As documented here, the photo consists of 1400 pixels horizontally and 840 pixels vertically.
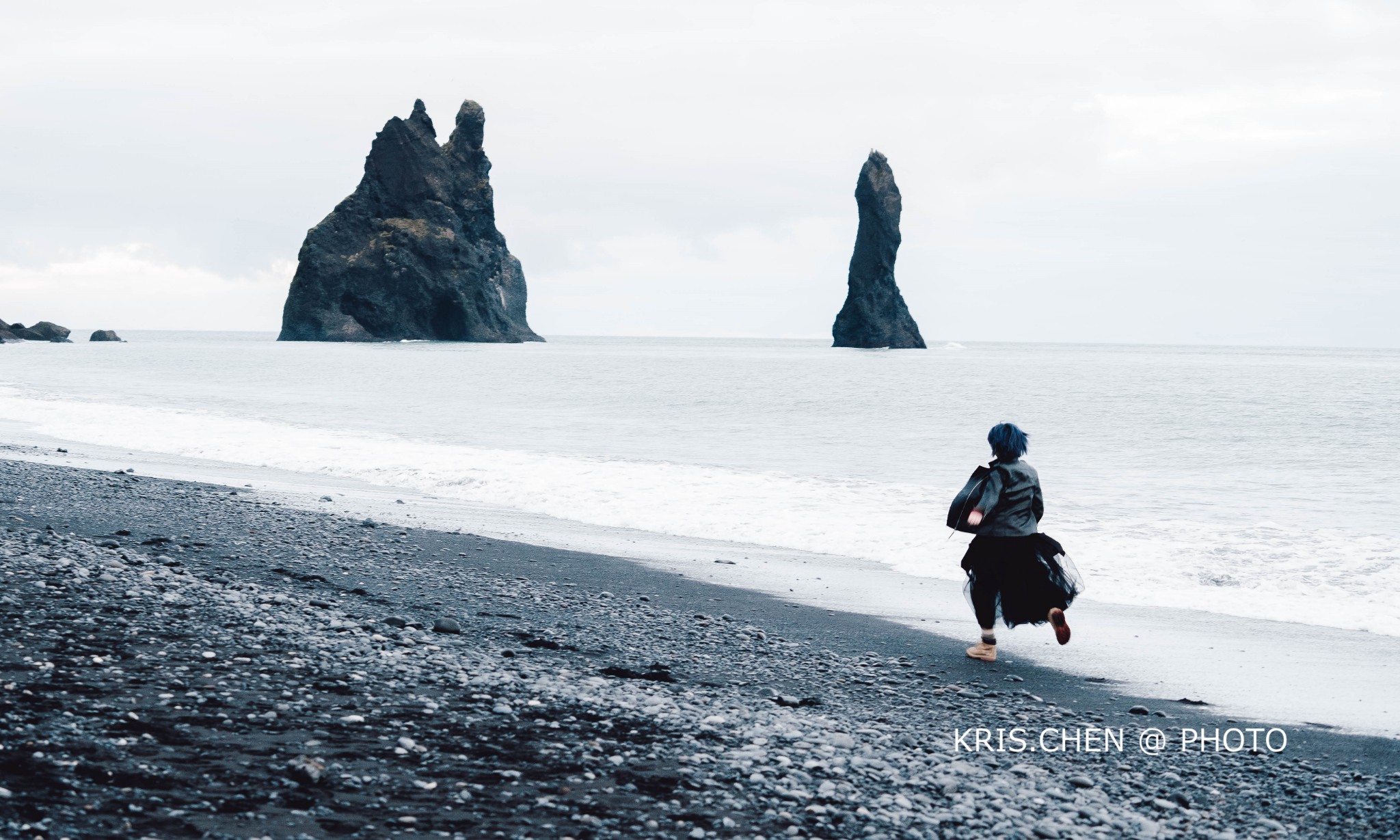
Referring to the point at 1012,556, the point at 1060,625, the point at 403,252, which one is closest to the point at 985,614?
the point at 1012,556

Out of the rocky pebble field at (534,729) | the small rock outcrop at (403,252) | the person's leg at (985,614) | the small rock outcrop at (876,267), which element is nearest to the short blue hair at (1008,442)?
the person's leg at (985,614)

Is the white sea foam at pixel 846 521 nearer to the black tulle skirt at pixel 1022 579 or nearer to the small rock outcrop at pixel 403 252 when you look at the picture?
the black tulle skirt at pixel 1022 579

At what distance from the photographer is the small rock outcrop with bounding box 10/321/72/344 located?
12775 cm

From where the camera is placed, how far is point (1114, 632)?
8914 mm

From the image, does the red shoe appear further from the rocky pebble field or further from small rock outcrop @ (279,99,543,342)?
small rock outcrop @ (279,99,543,342)

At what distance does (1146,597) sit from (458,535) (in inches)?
284

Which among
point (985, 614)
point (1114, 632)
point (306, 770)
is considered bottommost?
point (306, 770)

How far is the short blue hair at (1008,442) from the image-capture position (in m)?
7.74

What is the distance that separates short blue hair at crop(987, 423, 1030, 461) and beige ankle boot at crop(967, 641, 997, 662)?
1.33 metres

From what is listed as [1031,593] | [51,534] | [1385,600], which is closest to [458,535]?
[51,534]

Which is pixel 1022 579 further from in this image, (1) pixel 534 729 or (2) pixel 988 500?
(1) pixel 534 729

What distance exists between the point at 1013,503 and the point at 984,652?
3.55 ft

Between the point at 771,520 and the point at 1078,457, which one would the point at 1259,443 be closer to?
the point at 1078,457

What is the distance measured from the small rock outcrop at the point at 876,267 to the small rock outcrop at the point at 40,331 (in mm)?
98612
